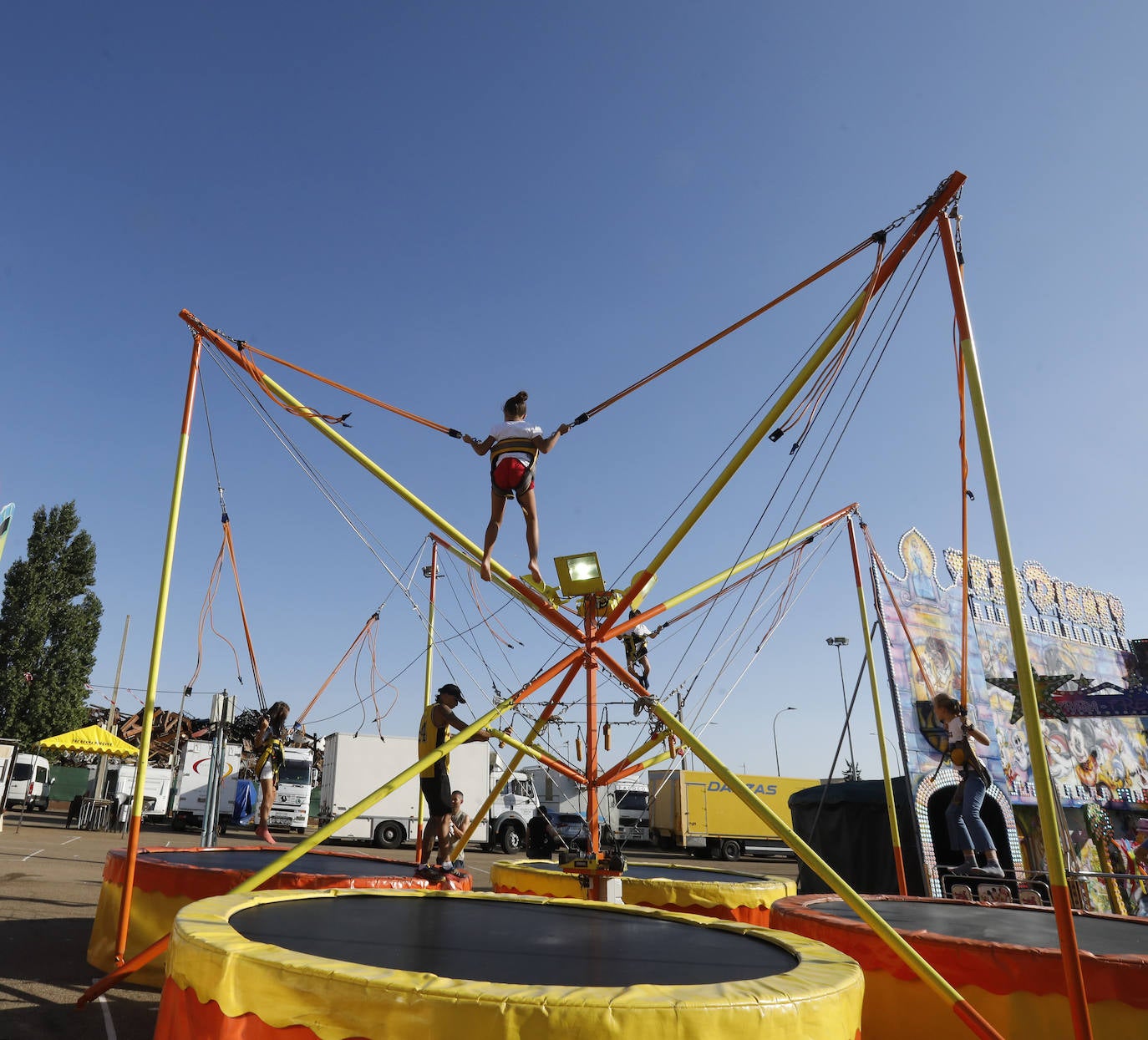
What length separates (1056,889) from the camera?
2.78 m

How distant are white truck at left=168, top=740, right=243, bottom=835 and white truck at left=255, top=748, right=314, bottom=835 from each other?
1.41 m

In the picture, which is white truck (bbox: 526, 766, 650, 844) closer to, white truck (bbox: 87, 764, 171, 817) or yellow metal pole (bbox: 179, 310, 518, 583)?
white truck (bbox: 87, 764, 171, 817)

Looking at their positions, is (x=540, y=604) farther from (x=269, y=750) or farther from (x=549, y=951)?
(x=269, y=750)

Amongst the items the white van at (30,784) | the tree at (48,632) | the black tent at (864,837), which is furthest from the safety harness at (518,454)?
the tree at (48,632)

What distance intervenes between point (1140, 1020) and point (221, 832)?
23.4 meters

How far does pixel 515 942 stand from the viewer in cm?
325

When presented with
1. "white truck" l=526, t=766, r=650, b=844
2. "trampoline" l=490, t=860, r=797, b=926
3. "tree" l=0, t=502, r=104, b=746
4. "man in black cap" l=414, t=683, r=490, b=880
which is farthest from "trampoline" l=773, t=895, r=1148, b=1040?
"tree" l=0, t=502, r=104, b=746

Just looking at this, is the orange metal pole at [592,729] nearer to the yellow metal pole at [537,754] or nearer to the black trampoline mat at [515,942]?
the yellow metal pole at [537,754]

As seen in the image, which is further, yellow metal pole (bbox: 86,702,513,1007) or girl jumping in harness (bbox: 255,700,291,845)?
girl jumping in harness (bbox: 255,700,291,845)

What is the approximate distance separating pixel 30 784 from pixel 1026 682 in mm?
29966

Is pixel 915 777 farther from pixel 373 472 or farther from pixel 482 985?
pixel 482 985

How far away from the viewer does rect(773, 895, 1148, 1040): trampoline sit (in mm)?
3311

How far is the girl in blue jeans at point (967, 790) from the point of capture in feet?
21.6

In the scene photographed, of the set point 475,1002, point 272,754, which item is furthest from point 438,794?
point 475,1002
